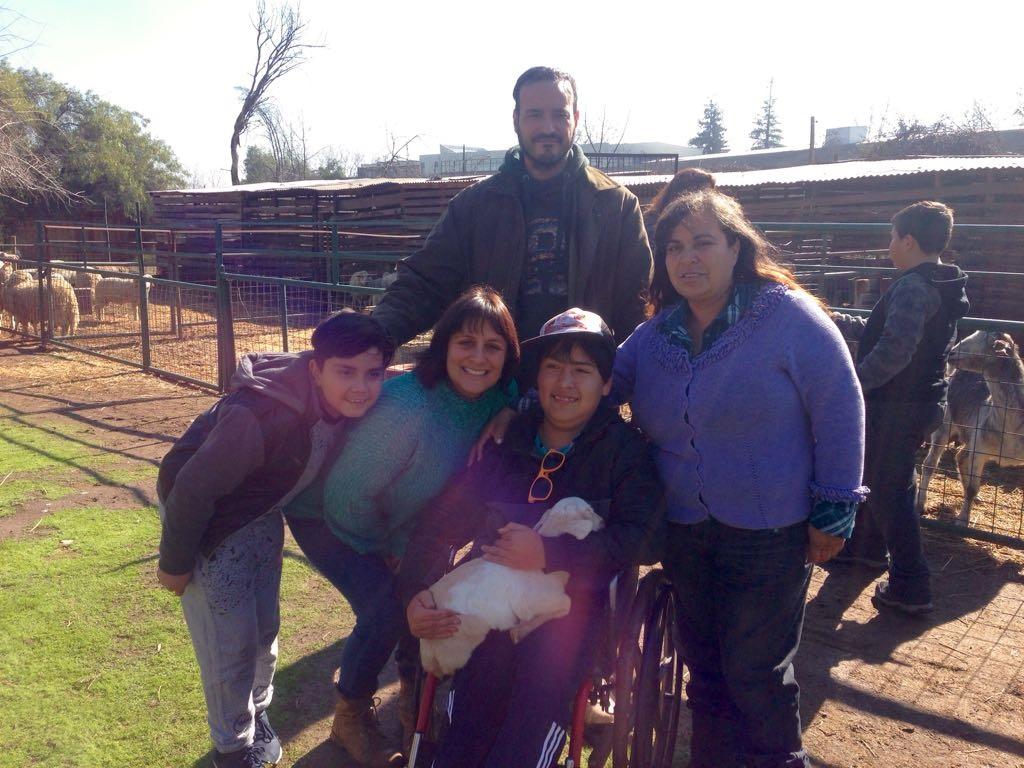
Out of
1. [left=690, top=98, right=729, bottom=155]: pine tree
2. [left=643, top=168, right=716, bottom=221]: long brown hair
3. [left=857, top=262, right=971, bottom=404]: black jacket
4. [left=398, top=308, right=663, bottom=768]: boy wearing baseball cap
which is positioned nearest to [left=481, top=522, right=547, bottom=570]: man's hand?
[left=398, top=308, right=663, bottom=768]: boy wearing baseball cap

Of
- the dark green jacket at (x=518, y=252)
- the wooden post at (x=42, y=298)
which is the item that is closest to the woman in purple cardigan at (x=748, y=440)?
the dark green jacket at (x=518, y=252)

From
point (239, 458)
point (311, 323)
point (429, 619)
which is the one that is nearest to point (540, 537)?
point (429, 619)

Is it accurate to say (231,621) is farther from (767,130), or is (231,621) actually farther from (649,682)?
(767,130)

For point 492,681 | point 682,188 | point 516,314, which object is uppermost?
point 682,188

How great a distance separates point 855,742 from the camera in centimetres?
279

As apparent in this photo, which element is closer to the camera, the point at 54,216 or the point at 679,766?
the point at 679,766

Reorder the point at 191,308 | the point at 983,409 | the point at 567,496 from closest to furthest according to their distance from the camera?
the point at 567,496
the point at 983,409
the point at 191,308

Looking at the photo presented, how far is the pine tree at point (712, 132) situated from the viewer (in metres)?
63.8

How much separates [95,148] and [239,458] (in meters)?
27.4

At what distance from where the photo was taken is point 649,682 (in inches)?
85.2

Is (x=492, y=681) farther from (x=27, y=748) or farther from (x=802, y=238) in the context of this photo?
(x=802, y=238)

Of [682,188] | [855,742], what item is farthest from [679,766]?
[682,188]

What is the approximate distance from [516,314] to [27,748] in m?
2.09

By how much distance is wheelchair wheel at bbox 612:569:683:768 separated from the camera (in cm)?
209
